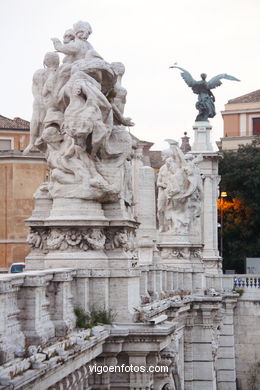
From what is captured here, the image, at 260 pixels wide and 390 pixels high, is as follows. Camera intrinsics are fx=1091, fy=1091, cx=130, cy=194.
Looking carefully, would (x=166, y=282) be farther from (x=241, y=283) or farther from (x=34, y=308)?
(x=241, y=283)

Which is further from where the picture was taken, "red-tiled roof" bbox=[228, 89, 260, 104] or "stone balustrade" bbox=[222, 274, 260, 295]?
"red-tiled roof" bbox=[228, 89, 260, 104]

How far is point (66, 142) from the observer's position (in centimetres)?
1346

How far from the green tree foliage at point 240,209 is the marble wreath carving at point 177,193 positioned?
23257 mm

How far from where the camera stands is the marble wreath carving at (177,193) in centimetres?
Result: 2752

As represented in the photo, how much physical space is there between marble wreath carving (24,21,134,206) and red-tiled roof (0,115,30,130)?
30.7 metres

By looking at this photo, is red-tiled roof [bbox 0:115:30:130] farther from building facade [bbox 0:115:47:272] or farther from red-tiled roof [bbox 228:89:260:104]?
red-tiled roof [bbox 228:89:260:104]

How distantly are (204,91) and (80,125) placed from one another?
26.9 metres

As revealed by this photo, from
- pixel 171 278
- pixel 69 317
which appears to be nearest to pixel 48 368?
pixel 69 317


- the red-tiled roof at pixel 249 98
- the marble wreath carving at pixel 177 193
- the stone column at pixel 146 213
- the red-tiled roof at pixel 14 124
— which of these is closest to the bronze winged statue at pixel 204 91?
the red-tiled roof at pixel 14 124

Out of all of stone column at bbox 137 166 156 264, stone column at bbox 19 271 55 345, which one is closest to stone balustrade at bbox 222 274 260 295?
stone column at bbox 137 166 156 264

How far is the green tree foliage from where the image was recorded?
52.1 m

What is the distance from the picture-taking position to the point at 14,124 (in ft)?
148

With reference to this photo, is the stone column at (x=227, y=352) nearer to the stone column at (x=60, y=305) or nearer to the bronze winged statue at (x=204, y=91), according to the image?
the bronze winged statue at (x=204, y=91)

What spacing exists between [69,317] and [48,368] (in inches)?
99.6
